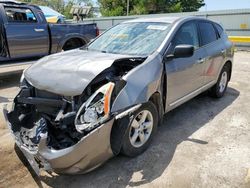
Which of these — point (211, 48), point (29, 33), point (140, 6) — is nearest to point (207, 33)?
point (211, 48)

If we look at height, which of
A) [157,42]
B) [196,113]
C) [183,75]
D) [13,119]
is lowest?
[196,113]

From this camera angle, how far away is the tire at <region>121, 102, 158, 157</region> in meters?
3.31

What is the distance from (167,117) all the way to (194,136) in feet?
2.53

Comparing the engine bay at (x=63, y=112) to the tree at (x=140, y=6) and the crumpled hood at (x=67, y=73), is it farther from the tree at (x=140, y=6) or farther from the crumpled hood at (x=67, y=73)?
the tree at (x=140, y=6)

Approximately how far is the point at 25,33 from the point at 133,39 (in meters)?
4.19

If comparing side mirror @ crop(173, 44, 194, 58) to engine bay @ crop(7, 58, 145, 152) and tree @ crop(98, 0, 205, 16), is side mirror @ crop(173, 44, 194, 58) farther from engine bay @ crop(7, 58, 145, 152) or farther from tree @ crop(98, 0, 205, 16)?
tree @ crop(98, 0, 205, 16)

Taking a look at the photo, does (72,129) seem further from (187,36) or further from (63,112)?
(187,36)

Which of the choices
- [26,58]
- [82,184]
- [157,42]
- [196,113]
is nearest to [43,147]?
[82,184]

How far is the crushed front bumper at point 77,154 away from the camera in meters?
2.71

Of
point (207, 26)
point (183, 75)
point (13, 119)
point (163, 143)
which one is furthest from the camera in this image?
point (207, 26)

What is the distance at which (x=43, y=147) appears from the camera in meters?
2.74

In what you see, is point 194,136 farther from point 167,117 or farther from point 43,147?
point 43,147

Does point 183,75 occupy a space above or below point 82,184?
above

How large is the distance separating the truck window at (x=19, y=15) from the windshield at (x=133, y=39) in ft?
11.8
